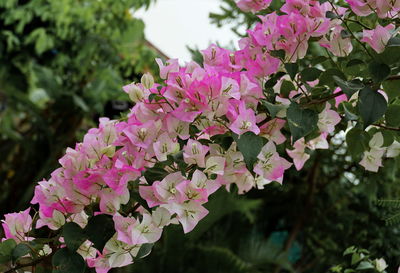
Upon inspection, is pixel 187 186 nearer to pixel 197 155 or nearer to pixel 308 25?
pixel 197 155

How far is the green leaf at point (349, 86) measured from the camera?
39 cm

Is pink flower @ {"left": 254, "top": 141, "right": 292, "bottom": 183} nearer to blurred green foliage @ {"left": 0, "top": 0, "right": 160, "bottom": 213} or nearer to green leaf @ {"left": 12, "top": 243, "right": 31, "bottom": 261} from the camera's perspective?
green leaf @ {"left": 12, "top": 243, "right": 31, "bottom": 261}

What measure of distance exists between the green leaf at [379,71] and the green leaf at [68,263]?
277mm

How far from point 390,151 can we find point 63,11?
1868 mm

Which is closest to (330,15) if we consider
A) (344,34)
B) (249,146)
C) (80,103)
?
(344,34)

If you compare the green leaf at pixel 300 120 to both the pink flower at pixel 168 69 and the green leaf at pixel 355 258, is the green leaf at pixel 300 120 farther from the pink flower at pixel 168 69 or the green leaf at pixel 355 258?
the green leaf at pixel 355 258

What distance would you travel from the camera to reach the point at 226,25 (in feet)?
5.37

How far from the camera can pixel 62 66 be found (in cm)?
261

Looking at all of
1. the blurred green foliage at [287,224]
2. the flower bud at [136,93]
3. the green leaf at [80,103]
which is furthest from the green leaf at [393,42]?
the green leaf at [80,103]

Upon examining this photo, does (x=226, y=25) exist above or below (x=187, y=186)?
below

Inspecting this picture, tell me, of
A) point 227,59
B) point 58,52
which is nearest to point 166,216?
point 227,59

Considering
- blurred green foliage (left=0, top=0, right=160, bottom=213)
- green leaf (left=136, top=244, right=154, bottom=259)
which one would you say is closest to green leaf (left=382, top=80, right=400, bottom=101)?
green leaf (left=136, top=244, right=154, bottom=259)

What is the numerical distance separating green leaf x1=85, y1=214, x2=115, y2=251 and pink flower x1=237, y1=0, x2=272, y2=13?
0.26 meters

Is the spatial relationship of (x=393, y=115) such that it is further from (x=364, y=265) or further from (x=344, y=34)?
(x=364, y=265)
